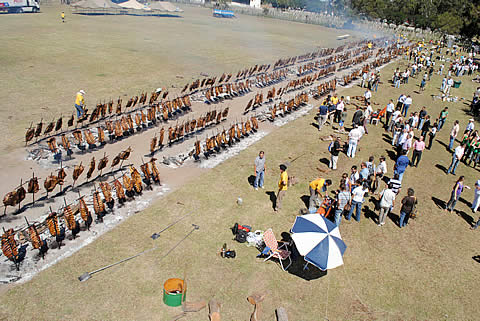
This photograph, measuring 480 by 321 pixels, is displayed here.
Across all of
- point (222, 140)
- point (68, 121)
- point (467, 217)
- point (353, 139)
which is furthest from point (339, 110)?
point (68, 121)

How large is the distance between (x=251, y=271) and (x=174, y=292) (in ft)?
7.86

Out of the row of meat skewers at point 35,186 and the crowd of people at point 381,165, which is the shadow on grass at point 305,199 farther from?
the row of meat skewers at point 35,186

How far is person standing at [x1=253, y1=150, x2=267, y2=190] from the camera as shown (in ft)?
44.7

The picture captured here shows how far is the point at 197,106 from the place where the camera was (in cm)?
2338

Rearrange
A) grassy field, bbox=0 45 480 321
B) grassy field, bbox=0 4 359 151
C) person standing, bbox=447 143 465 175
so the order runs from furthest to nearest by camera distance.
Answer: grassy field, bbox=0 4 359 151, person standing, bbox=447 143 465 175, grassy field, bbox=0 45 480 321

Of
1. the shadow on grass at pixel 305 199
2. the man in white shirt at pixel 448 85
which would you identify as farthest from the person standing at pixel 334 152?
the man in white shirt at pixel 448 85

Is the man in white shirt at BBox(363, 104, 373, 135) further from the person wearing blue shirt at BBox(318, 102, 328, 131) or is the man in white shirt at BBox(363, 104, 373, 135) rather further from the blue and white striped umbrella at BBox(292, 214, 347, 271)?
the blue and white striped umbrella at BBox(292, 214, 347, 271)

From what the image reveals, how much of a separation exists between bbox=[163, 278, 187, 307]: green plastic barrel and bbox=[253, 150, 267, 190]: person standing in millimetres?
6161

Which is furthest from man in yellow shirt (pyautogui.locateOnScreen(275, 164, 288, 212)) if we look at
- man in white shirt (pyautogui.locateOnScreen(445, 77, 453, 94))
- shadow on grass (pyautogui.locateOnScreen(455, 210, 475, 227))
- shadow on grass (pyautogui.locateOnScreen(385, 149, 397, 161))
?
man in white shirt (pyautogui.locateOnScreen(445, 77, 453, 94))

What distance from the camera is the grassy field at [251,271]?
864cm

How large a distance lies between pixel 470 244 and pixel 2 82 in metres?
29.5

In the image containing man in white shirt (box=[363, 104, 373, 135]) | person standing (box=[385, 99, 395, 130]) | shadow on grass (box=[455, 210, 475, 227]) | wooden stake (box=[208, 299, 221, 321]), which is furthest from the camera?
person standing (box=[385, 99, 395, 130])

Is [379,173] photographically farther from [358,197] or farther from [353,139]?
[358,197]

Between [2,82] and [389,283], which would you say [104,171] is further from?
[2,82]
